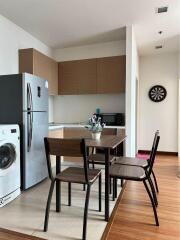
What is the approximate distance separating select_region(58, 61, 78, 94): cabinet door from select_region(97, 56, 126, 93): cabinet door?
58 cm

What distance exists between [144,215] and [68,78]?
3354mm

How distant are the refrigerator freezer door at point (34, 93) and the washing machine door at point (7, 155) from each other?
1.91ft

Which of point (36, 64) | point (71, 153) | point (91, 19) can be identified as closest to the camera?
point (71, 153)

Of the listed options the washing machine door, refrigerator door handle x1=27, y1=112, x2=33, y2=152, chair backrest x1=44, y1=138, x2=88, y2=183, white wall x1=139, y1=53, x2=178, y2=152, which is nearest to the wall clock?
white wall x1=139, y1=53, x2=178, y2=152

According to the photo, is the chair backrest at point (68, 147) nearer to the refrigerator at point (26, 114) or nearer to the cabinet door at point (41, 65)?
the refrigerator at point (26, 114)

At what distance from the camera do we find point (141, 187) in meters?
3.07

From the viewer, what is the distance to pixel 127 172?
220cm

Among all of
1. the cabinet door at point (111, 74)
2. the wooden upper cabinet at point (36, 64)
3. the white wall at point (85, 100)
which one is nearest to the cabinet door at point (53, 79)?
the wooden upper cabinet at point (36, 64)

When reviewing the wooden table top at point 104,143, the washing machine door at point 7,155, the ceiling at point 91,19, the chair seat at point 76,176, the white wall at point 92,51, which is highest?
the ceiling at point 91,19

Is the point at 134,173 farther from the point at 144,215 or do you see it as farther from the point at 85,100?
the point at 85,100

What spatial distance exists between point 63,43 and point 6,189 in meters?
3.51

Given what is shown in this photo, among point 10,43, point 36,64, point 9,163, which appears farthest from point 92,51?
point 9,163

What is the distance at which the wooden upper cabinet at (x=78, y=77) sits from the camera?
4.41 metres

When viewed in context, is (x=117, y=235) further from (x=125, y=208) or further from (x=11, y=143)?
(x=11, y=143)
